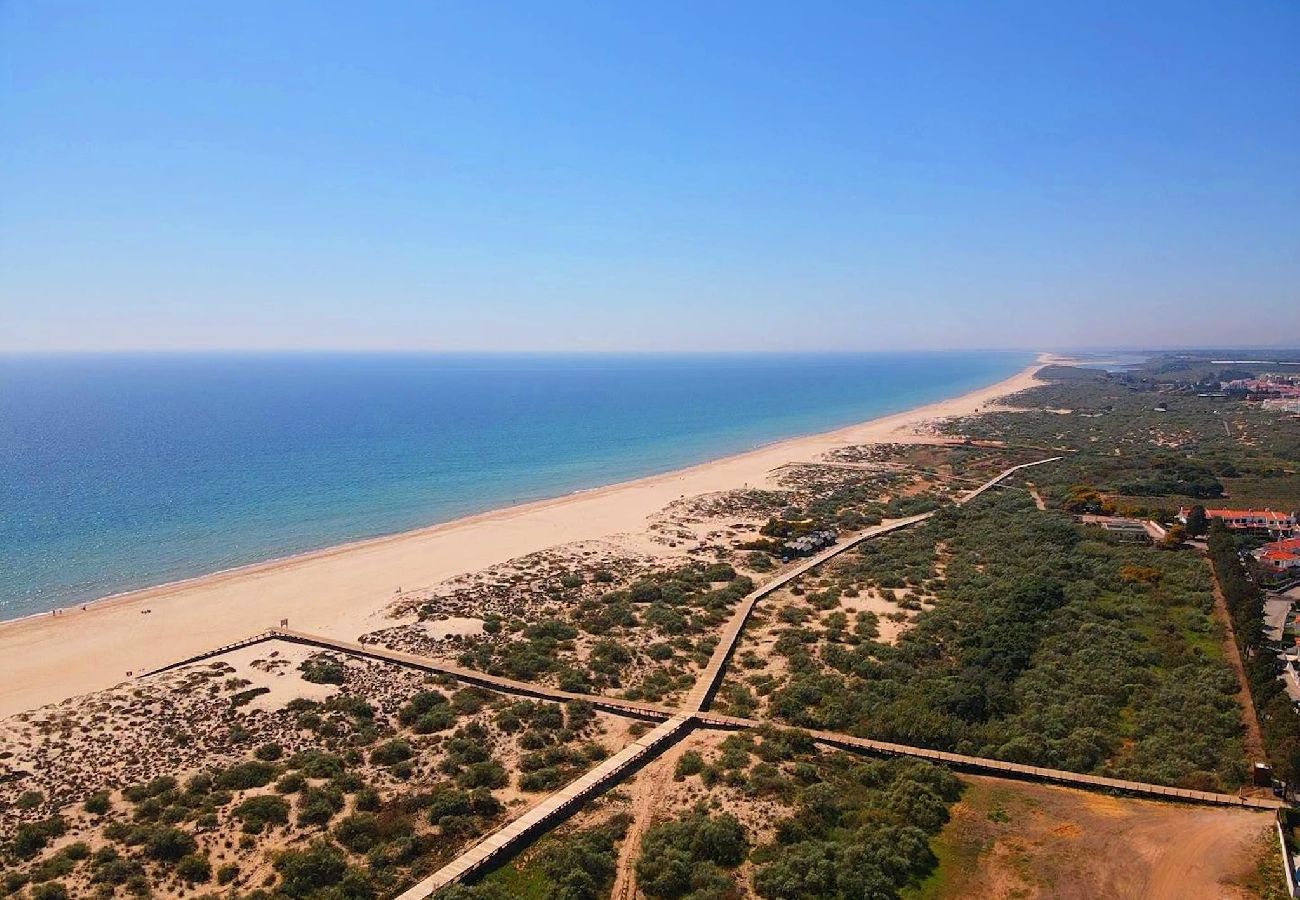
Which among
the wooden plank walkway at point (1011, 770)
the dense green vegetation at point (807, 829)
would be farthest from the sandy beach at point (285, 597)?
the wooden plank walkway at point (1011, 770)

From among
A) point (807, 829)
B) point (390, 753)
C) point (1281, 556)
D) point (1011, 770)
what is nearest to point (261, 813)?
point (390, 753)

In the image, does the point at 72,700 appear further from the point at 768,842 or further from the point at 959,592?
the point at 959,592

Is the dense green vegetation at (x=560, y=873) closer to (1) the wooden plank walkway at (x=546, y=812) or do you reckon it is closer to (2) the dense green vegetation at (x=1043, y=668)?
(1) the wooden plank walkway at (x=546, y=812)

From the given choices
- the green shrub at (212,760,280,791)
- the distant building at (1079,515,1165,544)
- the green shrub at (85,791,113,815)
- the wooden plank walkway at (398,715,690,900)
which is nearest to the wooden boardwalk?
the wooden plank walkway at (398,715,690,900)

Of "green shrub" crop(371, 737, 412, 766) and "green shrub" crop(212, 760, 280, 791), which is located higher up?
"green shrub" crop(212, 760, 280, 791)

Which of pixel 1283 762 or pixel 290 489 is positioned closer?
pixel 1283 762

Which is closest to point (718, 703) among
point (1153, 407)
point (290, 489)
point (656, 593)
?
point (656, 593)

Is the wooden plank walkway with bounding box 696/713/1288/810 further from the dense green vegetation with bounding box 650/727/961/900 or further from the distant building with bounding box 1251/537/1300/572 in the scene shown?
the distant building with bounding box 1251/537/1300/572

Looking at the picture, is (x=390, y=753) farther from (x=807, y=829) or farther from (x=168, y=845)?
Answer: (x=807, y=829)
